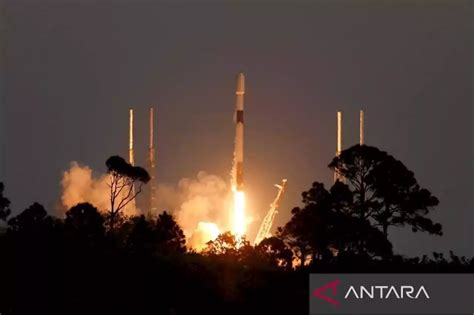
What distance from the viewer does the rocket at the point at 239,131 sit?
14025 centimetres

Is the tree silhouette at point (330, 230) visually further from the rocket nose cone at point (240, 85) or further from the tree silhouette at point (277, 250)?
the rocket nose cone at point (240, 85)

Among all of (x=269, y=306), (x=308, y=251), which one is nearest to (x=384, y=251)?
(x=308, y=251)

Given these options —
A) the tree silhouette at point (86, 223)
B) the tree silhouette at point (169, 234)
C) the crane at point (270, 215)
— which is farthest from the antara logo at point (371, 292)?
the crane at point (270, 215)

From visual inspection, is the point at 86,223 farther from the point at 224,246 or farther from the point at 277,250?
the point at 224,246

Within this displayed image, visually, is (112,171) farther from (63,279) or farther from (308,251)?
(63,279)

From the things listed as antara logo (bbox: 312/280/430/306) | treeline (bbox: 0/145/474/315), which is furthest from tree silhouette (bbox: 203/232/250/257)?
antara logo (bbox: 312/280/430/306)

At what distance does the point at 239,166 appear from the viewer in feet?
469

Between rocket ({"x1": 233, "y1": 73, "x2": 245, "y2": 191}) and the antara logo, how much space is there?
69.3 meters

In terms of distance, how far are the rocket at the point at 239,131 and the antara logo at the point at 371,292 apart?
227ft

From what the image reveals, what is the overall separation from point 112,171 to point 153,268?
59.6m

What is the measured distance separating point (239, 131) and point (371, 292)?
7223 cm

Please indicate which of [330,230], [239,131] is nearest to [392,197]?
[330,230]

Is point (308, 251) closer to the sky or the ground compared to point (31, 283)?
closer to the sky

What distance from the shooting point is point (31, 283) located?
73.9 m
